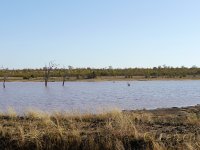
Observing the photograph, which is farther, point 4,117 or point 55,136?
point 4,117

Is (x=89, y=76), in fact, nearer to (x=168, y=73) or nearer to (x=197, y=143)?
(x=168, y=73)

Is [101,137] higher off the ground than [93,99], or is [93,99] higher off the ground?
[101,137]

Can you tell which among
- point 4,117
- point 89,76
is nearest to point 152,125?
point 4,117

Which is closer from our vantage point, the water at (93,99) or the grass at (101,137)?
the grass at (101,137)

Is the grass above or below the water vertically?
above

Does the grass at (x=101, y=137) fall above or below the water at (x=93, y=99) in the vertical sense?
above

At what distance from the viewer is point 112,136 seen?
41.5ft

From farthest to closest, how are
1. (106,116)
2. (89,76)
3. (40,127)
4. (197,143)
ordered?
(89,76) → (106,116) → (40,127) → (197,143)

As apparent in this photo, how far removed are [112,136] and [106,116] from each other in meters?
4.94

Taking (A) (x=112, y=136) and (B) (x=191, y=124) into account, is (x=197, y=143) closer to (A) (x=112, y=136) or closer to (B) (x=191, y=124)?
(A) (x=112, y=136)

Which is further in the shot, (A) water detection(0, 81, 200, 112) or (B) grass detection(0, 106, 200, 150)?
(A) water detection(0, 81, 200, 112)

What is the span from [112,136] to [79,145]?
95cm

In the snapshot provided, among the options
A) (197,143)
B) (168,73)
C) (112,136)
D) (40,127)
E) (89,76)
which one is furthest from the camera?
(168,73)

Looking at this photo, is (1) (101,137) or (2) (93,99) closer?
(1) (101,137)
